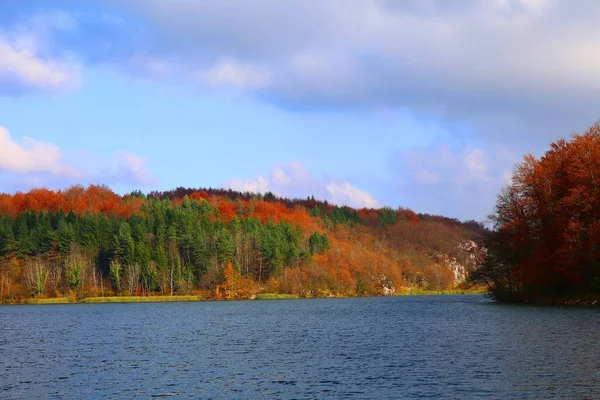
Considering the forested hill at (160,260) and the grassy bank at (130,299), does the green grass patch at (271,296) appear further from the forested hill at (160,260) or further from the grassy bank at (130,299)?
the grassy bank at (130,299)

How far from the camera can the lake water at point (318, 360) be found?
107 ft

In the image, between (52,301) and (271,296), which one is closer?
(52,301)

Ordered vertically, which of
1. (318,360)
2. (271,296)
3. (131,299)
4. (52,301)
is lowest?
(318,360)

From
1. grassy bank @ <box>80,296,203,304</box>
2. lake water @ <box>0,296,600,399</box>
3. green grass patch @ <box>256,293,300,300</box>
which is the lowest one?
lake water @ <box>0,296,600,399</box>

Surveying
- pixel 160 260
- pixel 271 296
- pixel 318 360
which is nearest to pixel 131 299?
pixel 160 260

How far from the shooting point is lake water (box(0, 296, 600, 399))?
107ft

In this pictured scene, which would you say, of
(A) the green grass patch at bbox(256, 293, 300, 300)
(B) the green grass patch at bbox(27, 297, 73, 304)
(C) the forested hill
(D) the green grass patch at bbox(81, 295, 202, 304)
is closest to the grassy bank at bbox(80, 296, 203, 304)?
(D) the green grass patch at bbox(81, 295, 202, 304)

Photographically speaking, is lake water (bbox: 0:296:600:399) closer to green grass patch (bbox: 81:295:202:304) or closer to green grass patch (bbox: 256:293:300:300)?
green grass patch (bbox: 81:295:202:304)

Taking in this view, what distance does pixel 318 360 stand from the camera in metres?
43.3

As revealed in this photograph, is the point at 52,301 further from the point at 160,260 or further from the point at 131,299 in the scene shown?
the point at 160,260

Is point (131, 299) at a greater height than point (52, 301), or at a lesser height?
lesser

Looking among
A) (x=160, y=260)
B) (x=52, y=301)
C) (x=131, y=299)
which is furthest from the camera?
(x=160, y=260)

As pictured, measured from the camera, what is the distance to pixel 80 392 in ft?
110

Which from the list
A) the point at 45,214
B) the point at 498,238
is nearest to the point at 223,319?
the point at 498,238
